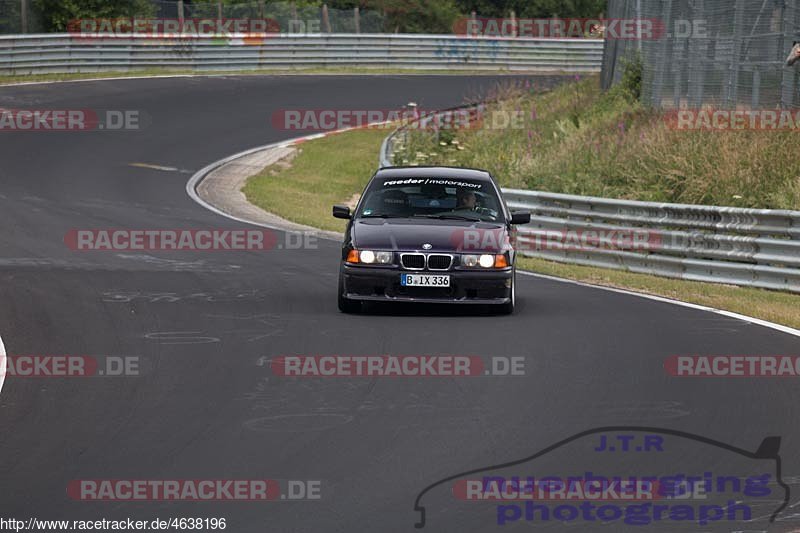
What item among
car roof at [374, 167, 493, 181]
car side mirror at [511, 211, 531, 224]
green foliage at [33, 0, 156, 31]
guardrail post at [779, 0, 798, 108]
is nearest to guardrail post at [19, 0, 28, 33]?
green foliage at [33, 0, 156, 31]

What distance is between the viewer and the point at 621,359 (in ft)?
37.2

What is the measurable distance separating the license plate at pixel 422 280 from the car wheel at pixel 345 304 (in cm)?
56

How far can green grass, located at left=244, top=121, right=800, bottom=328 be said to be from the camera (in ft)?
51.8

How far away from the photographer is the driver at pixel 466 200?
14.7 metres

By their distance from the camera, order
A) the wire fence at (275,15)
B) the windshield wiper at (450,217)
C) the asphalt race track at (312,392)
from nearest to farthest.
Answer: the asphalt race track at (312,392) < the windshield wiper at (450,217) < the wire fence at (275,15)

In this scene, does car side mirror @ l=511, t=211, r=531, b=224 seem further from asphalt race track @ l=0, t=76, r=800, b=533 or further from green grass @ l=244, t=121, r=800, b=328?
green grass @ l=244, t=121, r=800, b=328

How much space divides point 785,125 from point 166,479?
1757cm

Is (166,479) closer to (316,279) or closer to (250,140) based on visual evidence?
(316,279)

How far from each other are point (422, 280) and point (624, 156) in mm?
11736

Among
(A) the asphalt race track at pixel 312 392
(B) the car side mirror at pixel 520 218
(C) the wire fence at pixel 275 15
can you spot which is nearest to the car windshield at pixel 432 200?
(B) the car side mirror at pixel 520 218

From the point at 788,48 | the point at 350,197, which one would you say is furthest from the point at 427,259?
the point at 350,197

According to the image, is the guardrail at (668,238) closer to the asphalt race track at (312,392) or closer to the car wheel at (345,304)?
the asphalt race track at (312,392)

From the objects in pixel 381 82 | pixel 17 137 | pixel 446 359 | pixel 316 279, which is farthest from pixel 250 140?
pixel 446 359

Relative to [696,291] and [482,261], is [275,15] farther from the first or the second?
[482,261]
